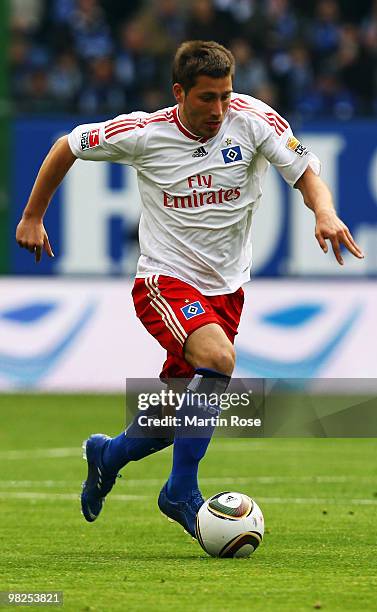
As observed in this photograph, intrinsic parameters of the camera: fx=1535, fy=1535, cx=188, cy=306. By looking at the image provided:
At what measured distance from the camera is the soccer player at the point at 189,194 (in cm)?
729

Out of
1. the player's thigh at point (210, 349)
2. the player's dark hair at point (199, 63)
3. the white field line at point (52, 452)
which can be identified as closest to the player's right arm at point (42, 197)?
the player's dark hair at point (199, 63)

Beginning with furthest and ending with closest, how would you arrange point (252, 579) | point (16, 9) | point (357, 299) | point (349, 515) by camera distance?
point (16, 9) < point (357, 299) < point (349, 515) < point (252, 579)

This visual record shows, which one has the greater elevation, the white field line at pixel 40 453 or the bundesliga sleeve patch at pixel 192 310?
the bundesliga sleeve patch at pixel 192 310

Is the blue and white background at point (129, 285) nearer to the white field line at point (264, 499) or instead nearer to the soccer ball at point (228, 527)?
the white field line at point (264, 499)

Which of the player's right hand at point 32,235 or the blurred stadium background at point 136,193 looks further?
the blurred stadium background at point 136,193

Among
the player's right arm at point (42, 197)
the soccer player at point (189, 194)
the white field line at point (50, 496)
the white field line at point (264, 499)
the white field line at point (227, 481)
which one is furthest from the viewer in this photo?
the white field line at point (227, 481)

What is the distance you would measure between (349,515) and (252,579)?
247 cm

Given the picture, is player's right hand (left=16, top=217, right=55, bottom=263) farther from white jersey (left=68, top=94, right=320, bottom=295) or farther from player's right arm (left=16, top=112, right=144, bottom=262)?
white jersey (left=68, top=94, right=320, bottom=295)

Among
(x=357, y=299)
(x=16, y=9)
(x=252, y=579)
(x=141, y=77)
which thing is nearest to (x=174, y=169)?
(x=252, y=579)

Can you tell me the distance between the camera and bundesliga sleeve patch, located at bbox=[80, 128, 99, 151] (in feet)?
24.5

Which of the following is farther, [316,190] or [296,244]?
[296,244]

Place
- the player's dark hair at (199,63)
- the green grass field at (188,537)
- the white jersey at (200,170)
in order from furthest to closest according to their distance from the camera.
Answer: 1. the white jersey at (200,170)
2. the player's dark hair at (199,63)
3. the green grass field at (188,537)

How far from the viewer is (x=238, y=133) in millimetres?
7430

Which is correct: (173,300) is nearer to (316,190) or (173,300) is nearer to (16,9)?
(316,190)
